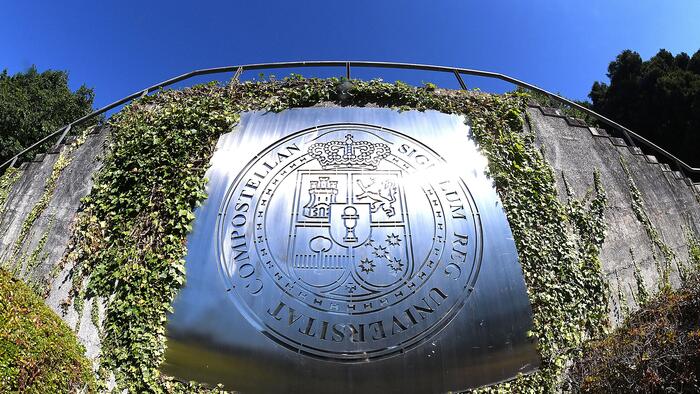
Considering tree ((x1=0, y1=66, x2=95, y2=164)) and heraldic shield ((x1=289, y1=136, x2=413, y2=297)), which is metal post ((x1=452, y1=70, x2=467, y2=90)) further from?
tree ((x1=0, y1=66, x2=95, y2=164))

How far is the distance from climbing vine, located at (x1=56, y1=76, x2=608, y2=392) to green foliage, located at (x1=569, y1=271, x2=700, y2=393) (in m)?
0.27

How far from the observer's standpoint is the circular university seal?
4.88 metres

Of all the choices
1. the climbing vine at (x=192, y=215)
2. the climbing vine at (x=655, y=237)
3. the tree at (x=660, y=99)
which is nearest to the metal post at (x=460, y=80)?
the climbing vine at (x=192, y=215)

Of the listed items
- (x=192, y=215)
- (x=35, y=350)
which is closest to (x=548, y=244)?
(x=192, y=215)

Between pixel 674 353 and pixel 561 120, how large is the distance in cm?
382

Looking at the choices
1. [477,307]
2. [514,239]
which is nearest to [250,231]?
[477,307]

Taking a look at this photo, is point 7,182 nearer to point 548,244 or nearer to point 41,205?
point 41,205

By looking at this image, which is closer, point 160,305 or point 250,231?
point 160,305

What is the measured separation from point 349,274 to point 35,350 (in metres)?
3.10

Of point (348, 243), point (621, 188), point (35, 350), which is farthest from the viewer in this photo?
point (621, 188)

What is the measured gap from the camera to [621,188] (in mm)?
6547

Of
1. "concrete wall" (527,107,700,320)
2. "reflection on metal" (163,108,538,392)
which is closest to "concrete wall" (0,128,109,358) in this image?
"reflection on metal" (163,108,538,392)

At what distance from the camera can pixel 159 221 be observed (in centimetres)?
549

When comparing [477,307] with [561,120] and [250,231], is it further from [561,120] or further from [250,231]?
[561,120]
